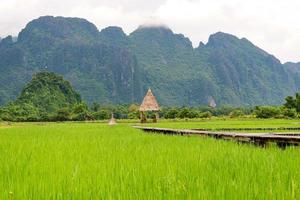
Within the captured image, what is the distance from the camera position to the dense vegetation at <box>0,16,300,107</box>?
374 ft

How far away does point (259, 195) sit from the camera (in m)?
2.09

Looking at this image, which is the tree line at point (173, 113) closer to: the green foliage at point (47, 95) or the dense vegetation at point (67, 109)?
the dense vegetation at point (67, 109)

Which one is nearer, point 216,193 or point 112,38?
point 216,193

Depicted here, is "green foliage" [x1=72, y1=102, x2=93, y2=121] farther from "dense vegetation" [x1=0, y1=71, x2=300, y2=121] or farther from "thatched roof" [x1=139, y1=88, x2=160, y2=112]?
"thatched roof" [x1=139, y1=88, x2=160, y2=112]

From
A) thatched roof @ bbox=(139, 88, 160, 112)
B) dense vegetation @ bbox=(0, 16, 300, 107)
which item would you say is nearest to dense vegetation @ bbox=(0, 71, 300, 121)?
thatched roof @ bbox=(139, 88, 160, 112)

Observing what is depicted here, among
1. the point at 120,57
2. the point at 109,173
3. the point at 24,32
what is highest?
the point at 24,32

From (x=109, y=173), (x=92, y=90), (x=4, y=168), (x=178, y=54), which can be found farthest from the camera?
(x=178, y=54)

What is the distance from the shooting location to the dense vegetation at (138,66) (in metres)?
114

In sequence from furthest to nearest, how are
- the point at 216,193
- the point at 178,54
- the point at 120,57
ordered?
the point at 178,54
the point at 120,57
the point at 216,193

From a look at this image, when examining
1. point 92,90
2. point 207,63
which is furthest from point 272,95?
point 92,90

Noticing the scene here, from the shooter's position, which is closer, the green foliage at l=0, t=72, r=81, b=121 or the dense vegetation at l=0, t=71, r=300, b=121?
the dense vegetation at l=0, t=71, r=300, b=121

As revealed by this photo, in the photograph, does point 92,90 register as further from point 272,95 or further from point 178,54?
point 272,95

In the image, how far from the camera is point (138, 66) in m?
122

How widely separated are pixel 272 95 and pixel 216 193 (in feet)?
503
